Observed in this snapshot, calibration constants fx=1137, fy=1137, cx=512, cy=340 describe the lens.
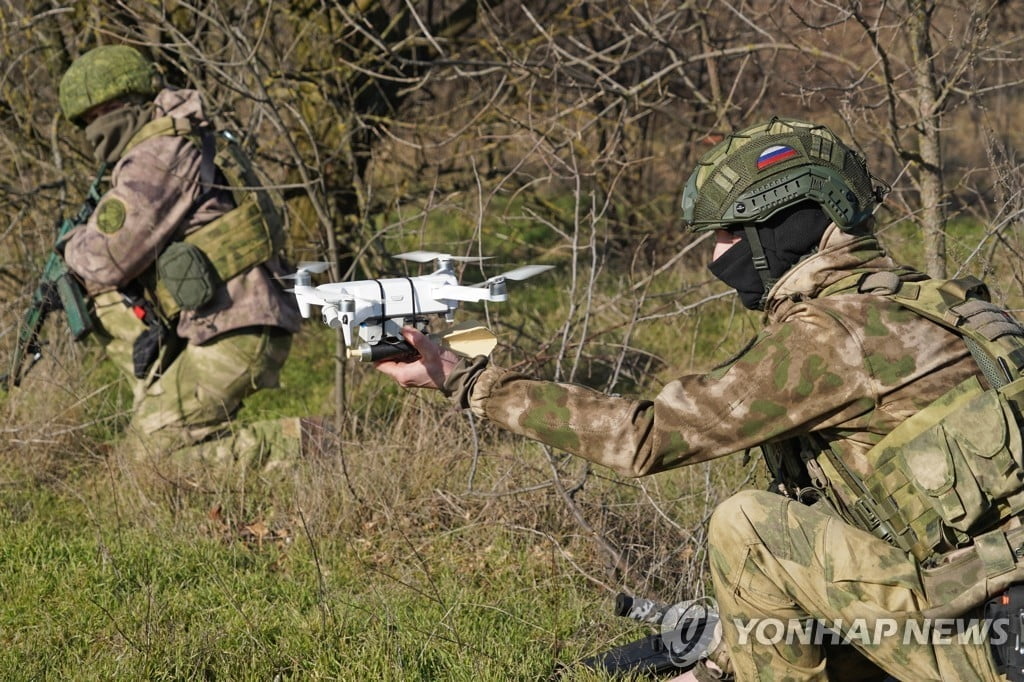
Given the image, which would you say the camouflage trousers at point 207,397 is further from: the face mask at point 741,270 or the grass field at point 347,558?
the face mask at point 741,270

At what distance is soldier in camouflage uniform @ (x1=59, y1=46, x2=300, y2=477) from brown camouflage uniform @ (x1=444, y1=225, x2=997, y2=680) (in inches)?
105

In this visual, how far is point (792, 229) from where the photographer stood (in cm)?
291

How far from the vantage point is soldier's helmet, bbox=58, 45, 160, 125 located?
5168 mm

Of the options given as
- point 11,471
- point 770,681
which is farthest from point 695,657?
point 11,471

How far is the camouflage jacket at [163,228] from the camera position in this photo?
5.10 metres

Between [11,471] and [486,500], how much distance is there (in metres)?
2.17

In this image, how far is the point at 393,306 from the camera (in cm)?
290

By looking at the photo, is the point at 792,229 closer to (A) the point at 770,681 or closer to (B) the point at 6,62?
(A) the point at 770,681

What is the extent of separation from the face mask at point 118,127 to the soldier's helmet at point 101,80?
77mm

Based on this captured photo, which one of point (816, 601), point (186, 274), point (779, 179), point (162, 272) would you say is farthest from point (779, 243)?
point (162, 272)

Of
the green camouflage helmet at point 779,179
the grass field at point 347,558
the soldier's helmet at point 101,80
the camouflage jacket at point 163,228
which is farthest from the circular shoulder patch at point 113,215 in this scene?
the green camouflage helmet at point 779,179

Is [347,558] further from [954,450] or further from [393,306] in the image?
[954,450]

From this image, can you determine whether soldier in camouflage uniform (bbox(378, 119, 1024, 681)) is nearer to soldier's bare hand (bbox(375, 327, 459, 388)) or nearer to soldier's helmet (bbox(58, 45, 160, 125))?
soldier's bare hand (bbox(375, 327, 459, 388))
